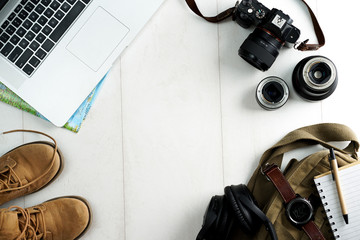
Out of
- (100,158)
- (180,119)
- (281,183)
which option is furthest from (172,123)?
(281,183)

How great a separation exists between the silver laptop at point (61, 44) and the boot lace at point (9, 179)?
174mm

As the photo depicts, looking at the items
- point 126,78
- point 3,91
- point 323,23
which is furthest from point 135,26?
point 323,23

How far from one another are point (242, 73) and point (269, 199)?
32 cm

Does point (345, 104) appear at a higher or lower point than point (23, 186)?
higher

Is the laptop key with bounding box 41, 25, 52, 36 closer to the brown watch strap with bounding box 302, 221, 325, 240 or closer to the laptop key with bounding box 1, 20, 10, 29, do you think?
the laptop key with bounding box 1, 20, 10, 29

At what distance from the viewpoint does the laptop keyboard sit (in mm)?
982

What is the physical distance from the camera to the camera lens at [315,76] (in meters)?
0.94

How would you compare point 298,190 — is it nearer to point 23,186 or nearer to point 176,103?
point 176,103

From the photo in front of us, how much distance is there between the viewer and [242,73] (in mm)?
1039

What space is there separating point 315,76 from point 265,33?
0.16 metres

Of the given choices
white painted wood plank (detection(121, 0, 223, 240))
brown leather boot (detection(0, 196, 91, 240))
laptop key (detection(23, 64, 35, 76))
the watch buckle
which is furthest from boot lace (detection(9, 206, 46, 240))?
the watch buckle

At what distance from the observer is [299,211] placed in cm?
94

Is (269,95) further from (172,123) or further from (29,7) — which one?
(29,7)

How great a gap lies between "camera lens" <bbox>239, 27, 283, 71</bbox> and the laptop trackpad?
12.1 inches
